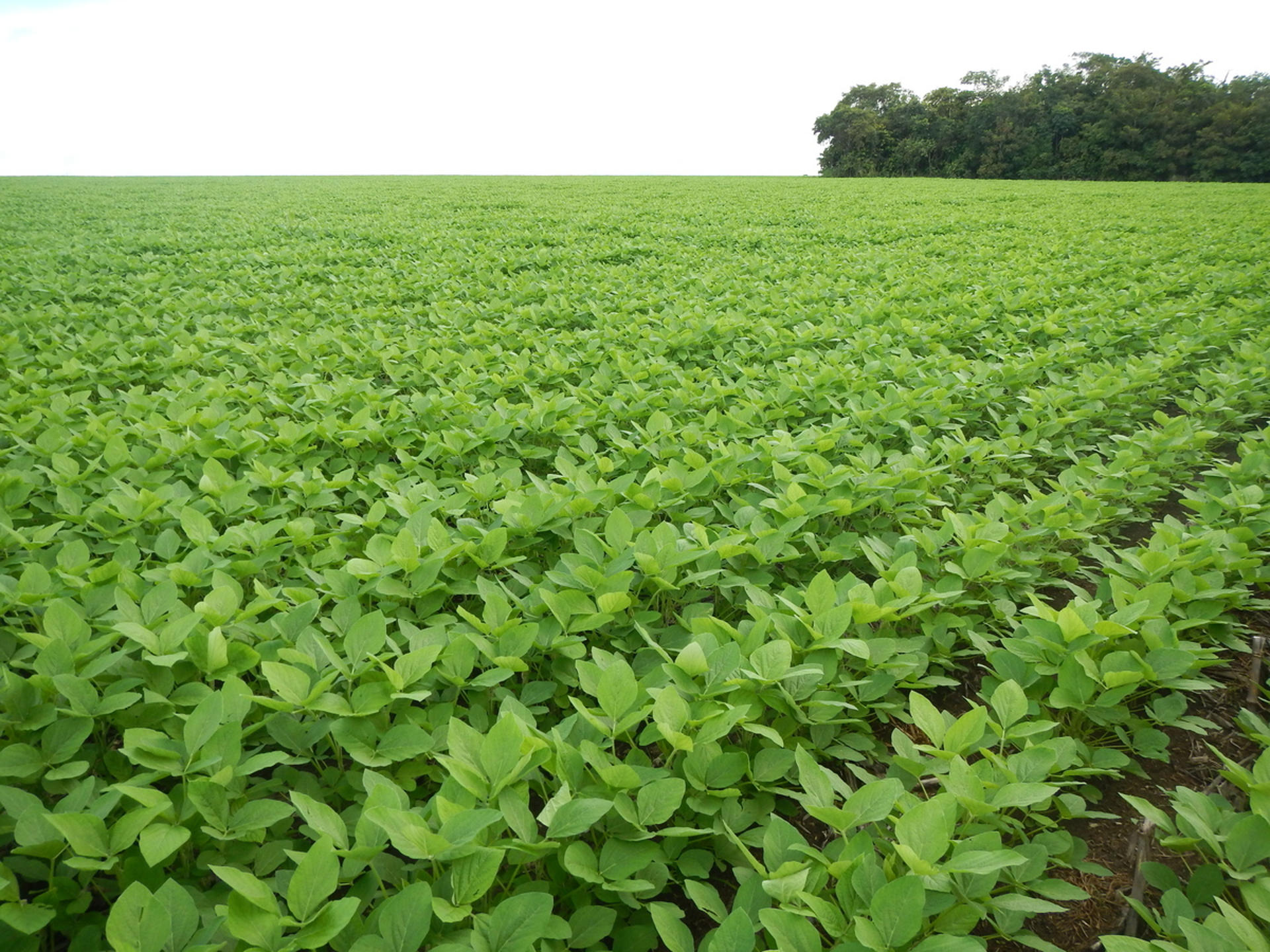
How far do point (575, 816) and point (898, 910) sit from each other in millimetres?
593

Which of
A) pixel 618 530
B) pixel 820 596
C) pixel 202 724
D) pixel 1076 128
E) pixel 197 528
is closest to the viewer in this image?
pixel 202 724

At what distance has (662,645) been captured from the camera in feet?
7.37

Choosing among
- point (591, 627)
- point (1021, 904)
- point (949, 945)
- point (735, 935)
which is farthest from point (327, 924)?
point (1021, 904)

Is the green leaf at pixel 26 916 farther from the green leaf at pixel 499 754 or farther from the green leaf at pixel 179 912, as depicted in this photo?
the green leaf at pixel 499 754

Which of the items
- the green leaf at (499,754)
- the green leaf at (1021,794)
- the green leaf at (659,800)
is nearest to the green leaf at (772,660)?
the green leaf at (659,800)

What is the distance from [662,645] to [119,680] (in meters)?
1.46

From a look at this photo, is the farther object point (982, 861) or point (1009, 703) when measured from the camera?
point (1009, 703)

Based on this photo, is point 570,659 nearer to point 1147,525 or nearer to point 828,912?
point 828,912

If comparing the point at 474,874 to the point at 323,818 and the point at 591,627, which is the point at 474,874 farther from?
the point at 591,627

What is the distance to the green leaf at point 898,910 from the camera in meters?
1.20

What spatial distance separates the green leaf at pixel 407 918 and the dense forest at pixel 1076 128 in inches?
2129

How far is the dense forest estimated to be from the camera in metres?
41.3

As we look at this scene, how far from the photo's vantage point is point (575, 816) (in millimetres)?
1374

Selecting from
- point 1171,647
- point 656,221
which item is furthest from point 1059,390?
point 656,221
